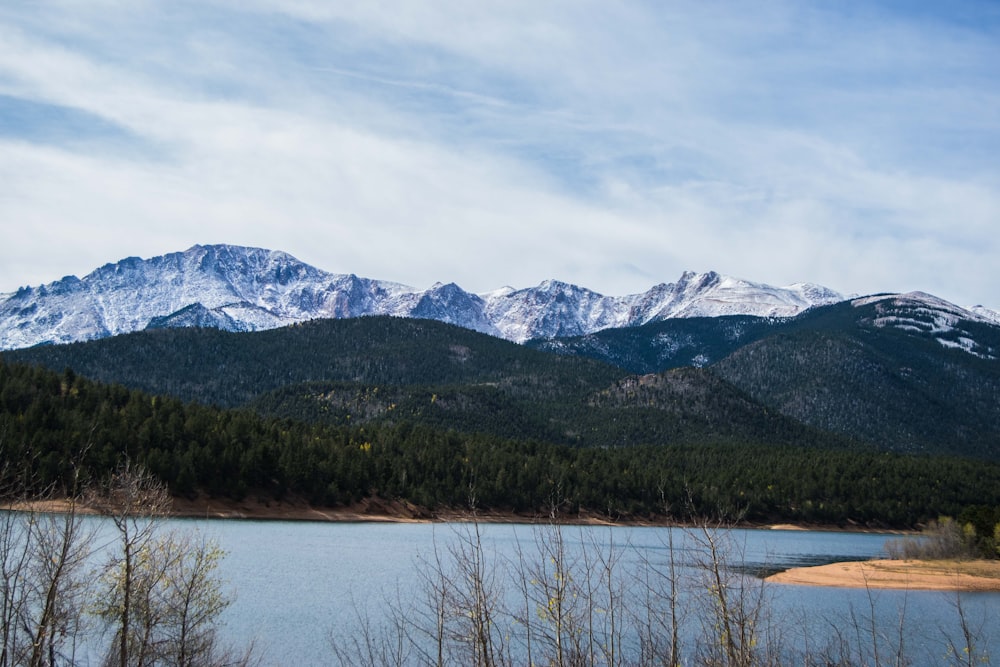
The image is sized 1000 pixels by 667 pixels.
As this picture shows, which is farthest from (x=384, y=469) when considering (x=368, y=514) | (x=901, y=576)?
(x=901, y=576)

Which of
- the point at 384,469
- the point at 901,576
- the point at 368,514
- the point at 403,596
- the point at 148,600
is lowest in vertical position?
the point at 403,596

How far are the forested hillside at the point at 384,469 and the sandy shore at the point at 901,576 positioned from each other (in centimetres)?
1058

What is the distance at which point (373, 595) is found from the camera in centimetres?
5856

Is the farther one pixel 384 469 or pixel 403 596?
pixel 384 469

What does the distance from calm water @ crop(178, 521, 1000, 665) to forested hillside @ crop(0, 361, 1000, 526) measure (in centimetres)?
1522

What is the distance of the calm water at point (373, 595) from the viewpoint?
146 feet

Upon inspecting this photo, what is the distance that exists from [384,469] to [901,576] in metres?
85.2

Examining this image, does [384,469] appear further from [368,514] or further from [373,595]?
[373,595]

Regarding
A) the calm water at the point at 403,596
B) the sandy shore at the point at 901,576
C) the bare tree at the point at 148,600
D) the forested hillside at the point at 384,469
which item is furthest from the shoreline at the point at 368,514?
the bare tree at the point at 148,600

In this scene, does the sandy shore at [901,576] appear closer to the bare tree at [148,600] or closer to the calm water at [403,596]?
the calm water at [403,596]

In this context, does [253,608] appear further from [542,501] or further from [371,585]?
A: [542,501]

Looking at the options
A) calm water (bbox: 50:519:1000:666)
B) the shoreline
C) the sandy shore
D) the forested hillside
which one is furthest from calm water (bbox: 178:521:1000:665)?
the forested hillside

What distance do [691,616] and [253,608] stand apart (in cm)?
2312

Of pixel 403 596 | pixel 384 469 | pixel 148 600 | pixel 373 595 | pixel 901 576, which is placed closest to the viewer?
pixel 148 600
